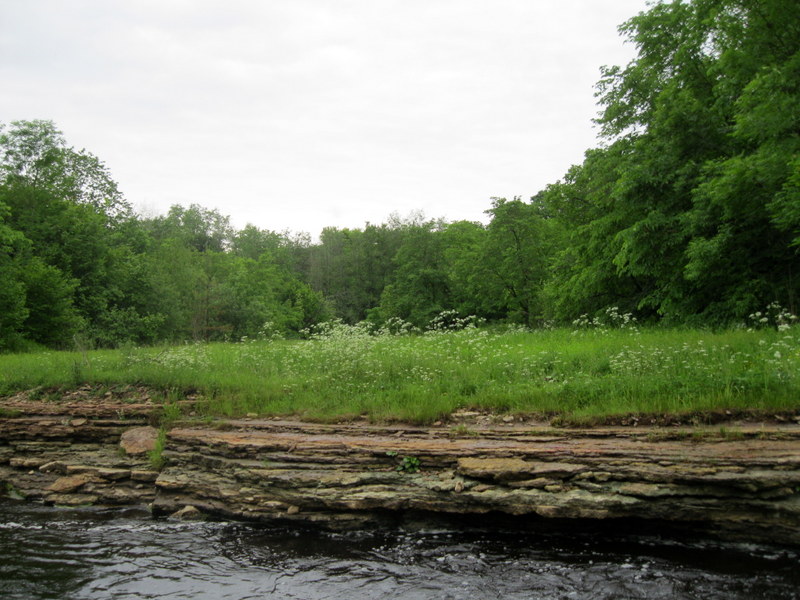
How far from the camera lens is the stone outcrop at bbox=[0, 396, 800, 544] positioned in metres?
6.02

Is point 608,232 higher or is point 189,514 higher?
point 608,232

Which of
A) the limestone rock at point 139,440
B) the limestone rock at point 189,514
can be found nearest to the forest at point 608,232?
the limestone rock at point 139,440

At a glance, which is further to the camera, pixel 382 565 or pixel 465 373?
pixel 465 373

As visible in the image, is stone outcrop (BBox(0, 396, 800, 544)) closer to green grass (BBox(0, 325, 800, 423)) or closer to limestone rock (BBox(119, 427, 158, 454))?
limestone rock (BBox(119, 427, 158, 454))

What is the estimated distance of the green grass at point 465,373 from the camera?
7699mm

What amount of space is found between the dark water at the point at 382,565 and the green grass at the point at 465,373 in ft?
6.87

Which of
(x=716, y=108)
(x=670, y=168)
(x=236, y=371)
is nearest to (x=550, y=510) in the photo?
(x=236, y=371)

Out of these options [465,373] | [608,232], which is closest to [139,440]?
[465,373]

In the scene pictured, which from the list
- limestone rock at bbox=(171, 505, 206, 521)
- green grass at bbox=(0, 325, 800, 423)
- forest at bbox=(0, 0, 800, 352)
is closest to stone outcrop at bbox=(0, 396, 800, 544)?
limestone rock at bbox=(171, 505, 206, 521)

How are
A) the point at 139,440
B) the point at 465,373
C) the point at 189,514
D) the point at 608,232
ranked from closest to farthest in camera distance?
1. the point at 189,514
2. the point at 139,440
3. the point at 465,373
4. the point at 608,232

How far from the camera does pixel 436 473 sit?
7129 millimetres

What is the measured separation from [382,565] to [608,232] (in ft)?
46.3

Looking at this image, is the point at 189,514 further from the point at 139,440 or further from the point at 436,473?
the point at 436,473

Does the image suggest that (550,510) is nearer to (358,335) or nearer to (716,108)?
(358,335)
